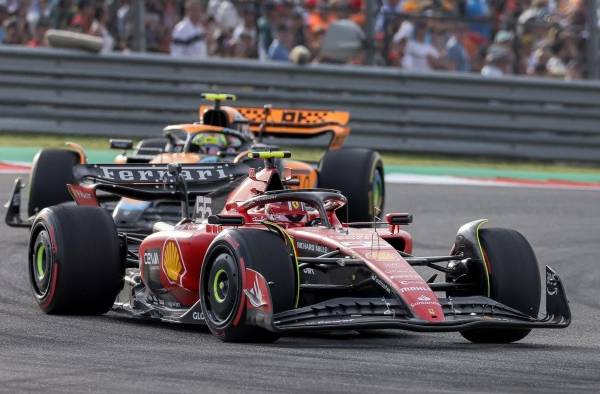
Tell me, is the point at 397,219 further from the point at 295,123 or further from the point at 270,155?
the point at 295,123

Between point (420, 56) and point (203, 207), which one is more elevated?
point (420, 56)

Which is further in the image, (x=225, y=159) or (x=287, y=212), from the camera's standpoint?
(x=225, y=159)

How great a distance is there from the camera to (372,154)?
48.9 ft

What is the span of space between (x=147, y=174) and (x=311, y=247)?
318 centimetres

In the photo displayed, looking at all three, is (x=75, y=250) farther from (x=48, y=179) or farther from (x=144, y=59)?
(x=144, y=59)

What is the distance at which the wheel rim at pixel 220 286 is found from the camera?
29.1 ft

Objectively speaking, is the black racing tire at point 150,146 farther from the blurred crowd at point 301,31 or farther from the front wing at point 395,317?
the front wing at point 395,317

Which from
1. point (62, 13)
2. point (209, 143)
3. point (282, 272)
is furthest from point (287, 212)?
point (62, 13)

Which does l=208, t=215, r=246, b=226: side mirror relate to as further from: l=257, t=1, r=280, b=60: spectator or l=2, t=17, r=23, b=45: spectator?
l=2, t=17, r=23, b=45: spectator

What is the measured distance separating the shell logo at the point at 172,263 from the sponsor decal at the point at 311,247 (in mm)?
839

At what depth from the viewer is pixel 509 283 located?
30.2 feet

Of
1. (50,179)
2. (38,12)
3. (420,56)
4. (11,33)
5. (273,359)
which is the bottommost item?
(50,179)

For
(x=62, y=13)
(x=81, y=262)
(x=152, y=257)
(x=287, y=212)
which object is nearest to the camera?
(x=287, y=212)

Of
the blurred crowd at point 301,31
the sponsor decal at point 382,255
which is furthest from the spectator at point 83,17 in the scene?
the sponsor decal at point 382,255
